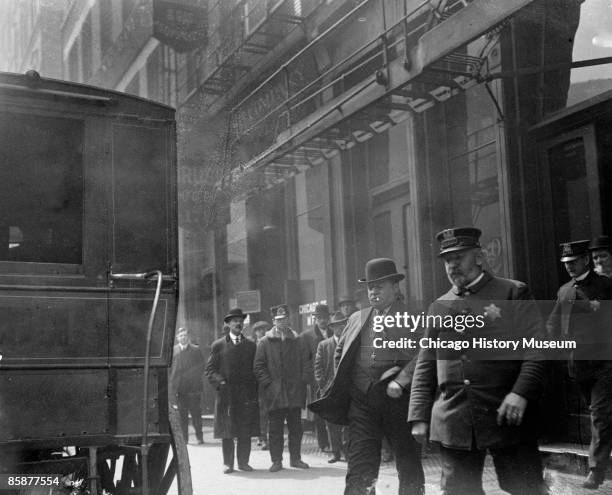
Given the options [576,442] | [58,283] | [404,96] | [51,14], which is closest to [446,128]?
[404,96]

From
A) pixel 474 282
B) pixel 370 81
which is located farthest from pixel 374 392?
pixel 370 81

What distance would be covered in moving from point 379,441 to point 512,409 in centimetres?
157

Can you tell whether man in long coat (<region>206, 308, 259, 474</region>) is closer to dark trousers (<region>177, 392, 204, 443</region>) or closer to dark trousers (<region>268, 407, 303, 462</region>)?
dark trousers (<region>268, 407, 303, 462</region>)

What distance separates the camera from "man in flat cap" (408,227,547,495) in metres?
4.63

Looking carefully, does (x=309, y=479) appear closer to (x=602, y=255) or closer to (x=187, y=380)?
(x=602, y=255)

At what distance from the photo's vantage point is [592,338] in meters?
5.98

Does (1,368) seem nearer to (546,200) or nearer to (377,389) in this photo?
(377,389)

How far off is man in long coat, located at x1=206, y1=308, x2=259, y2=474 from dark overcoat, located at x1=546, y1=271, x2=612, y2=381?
4.62 m

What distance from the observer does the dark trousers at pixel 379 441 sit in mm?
5781

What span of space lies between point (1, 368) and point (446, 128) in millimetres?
7145

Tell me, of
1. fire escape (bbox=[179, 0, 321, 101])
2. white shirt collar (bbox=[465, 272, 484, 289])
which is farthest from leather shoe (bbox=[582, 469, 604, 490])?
fire escape (bbox=[179, 0, 321, 101])

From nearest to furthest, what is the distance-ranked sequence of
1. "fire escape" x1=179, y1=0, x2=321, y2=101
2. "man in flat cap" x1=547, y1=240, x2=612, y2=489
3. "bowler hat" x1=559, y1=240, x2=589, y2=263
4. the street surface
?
"man in flat cap" x1=547, y1=240, x2=612, y2=489 < "bowler hat" x1=559, y1=240, x2=589, y2=263 < the street surface < "fire escape" x1=179, y1=0, x2=321, y2=101

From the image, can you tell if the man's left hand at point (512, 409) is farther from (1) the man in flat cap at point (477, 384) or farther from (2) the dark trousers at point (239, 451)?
(2) the dark trousers at point (239, 451)

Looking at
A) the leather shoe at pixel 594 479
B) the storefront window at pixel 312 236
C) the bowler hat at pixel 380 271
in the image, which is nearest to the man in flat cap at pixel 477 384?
the bowler hat at pixel 380 271
